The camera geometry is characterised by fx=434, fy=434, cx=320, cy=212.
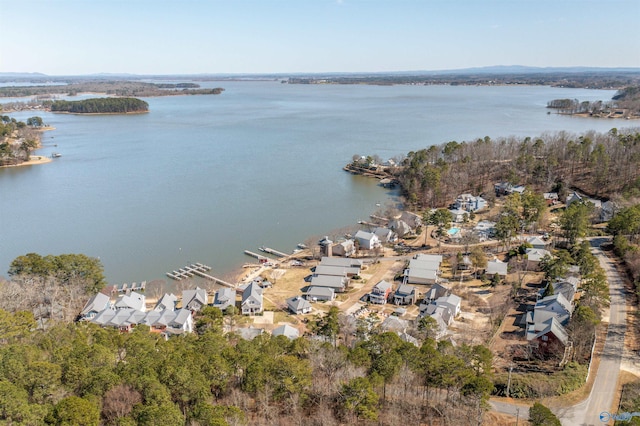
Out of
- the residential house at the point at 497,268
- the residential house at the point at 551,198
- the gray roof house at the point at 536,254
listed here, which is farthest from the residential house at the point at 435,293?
the residential house at the point at 551,198

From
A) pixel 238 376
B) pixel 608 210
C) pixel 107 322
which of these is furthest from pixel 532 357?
pixel 608 210

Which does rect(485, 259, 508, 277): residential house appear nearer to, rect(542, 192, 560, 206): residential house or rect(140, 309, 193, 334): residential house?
rect(542, 192, 560, 206): residential house

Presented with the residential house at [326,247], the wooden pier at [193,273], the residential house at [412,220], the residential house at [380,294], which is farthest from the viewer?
the residential house at [412,220]

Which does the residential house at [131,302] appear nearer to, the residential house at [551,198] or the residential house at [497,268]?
the residential house at [497,268]

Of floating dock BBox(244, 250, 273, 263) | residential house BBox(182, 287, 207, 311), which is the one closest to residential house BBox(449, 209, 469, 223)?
floating dock BBox(244, 250, 273, 263)

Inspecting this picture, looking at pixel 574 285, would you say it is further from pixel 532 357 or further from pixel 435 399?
pixel 435 399
